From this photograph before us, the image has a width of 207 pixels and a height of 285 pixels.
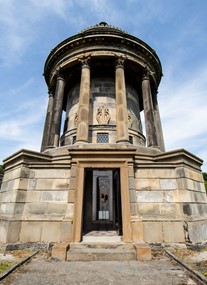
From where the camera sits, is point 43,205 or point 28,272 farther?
point 43,205

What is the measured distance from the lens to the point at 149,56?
17406 mm

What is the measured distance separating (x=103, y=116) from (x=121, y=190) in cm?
860

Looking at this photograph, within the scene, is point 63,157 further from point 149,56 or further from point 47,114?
point 149,56

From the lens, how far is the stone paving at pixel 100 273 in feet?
15.5

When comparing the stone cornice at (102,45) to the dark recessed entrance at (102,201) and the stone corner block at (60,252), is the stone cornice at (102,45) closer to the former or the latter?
the dark recessed entrance at (102,201)

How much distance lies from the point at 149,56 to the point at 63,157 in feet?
42.7

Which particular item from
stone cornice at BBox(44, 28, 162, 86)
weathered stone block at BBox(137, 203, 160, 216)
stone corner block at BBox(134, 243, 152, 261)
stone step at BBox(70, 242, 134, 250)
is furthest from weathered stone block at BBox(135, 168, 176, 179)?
stone cornice at BBox(44, 28, 162, 86)

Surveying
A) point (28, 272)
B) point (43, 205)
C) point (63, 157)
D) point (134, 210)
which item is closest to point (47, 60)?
point (63, 157)

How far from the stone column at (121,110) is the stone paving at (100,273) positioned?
25.5 ft

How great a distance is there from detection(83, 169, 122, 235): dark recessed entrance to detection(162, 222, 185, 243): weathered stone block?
2.33m

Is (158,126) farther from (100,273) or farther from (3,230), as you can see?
(3,230)

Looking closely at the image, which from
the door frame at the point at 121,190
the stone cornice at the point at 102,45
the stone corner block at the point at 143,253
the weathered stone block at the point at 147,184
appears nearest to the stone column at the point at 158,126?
the stone cornice at the point at 102,45

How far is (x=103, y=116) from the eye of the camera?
15609 millimetres

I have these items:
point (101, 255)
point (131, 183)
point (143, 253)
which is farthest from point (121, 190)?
point (101, 255)
